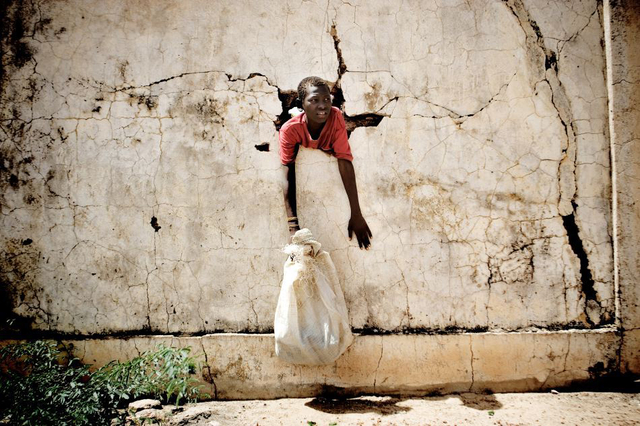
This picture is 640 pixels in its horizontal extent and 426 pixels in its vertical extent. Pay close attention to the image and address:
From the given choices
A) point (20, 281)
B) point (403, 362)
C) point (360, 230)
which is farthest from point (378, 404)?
point (20, 281)

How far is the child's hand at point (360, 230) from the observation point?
3.02 m

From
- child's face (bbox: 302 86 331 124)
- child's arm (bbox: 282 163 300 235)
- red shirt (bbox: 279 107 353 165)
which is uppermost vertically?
child's face (bbox: 302 86 331 124)

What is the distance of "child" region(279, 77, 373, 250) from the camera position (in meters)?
2.89

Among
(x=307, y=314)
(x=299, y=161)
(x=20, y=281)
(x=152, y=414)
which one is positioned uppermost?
(x=299, y=161)

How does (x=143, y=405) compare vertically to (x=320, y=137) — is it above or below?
below

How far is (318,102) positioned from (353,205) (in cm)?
76

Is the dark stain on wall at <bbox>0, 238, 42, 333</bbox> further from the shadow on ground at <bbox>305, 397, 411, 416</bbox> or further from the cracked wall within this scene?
the shadow on ground at <bbox>305, 397, 411, 416</bbox>

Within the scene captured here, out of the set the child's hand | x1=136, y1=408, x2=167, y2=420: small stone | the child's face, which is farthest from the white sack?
x1=136, y1=408, x2=167, y2=420: small stone

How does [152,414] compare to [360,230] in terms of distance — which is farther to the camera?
[360,230]

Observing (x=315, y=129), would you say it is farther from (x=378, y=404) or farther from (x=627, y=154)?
(x=627, y=154)

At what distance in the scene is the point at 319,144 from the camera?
2988 mm

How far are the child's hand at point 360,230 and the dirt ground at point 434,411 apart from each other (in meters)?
1.11

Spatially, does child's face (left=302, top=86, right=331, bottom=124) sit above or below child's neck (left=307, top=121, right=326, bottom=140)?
above

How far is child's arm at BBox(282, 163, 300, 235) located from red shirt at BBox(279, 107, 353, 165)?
0.07 meters
